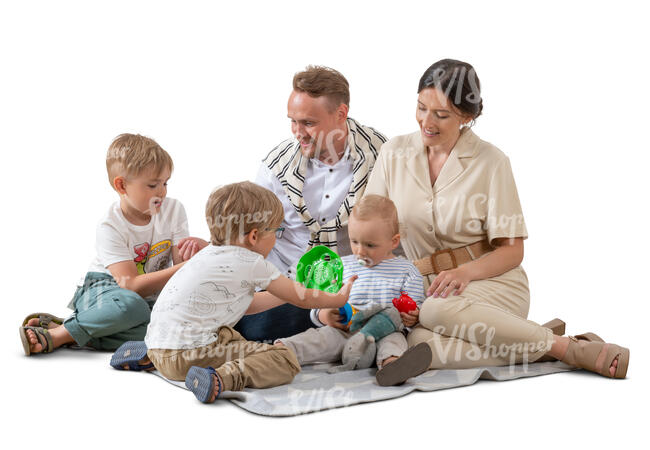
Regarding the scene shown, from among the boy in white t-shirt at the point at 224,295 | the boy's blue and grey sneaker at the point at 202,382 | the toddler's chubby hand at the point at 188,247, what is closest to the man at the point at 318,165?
the toddler's chubby hand at the point at 188,247

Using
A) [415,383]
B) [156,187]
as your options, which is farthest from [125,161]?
[415,383]

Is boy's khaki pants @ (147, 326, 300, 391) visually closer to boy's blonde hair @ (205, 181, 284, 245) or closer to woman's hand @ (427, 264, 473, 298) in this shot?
boy's blonde hair @ (205, 181, 284, 245)

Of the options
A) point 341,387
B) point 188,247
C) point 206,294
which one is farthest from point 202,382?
point 188,247

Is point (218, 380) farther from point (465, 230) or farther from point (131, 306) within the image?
point (465, 230)

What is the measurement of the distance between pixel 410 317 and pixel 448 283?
0.29m

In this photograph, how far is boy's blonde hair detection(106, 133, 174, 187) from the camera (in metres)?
5.71

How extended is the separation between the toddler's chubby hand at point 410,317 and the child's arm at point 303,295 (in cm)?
45

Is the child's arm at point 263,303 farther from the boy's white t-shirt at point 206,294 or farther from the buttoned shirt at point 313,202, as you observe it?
the boy's white t-shirt at point 206,294

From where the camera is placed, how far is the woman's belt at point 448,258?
5.65m

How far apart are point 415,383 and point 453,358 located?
39 cm

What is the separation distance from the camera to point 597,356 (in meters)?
5.22

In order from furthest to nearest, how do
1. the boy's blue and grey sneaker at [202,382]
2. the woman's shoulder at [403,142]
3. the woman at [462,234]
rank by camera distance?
the woman's shoulder at [403,142] → the woman at [462,234] → the boy's blue and grey sneaker at [202,382]

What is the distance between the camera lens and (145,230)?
5895 mm

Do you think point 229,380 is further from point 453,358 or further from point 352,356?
point 453,358
